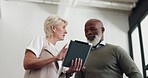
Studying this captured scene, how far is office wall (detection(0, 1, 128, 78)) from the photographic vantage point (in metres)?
3.79

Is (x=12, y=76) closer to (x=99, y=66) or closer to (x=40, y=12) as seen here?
(x=40, y=12)

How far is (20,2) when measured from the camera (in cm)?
419

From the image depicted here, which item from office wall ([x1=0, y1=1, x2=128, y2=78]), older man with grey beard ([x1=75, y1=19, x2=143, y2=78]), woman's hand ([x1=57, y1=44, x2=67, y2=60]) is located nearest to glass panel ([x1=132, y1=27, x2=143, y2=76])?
office wall ([x1=0, y1=1, x2=128, y2=78])

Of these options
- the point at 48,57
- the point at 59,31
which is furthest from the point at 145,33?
the point at 48,57

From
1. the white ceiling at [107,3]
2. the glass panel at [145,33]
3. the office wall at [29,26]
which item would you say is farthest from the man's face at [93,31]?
the white ceiling at [107,3]

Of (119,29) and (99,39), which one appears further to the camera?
(119,29)

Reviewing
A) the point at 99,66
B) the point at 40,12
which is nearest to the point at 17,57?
the point at 40,12

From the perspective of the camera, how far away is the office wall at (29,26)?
3789 mm

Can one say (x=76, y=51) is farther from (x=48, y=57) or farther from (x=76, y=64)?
(x=48, y=57)

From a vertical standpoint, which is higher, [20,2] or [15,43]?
[20,2]

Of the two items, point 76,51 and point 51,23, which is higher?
point 51,23

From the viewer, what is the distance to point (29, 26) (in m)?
4.04

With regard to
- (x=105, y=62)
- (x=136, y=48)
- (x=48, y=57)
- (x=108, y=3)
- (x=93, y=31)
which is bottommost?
(x=136, y=48)

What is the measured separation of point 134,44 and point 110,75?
235 cm
